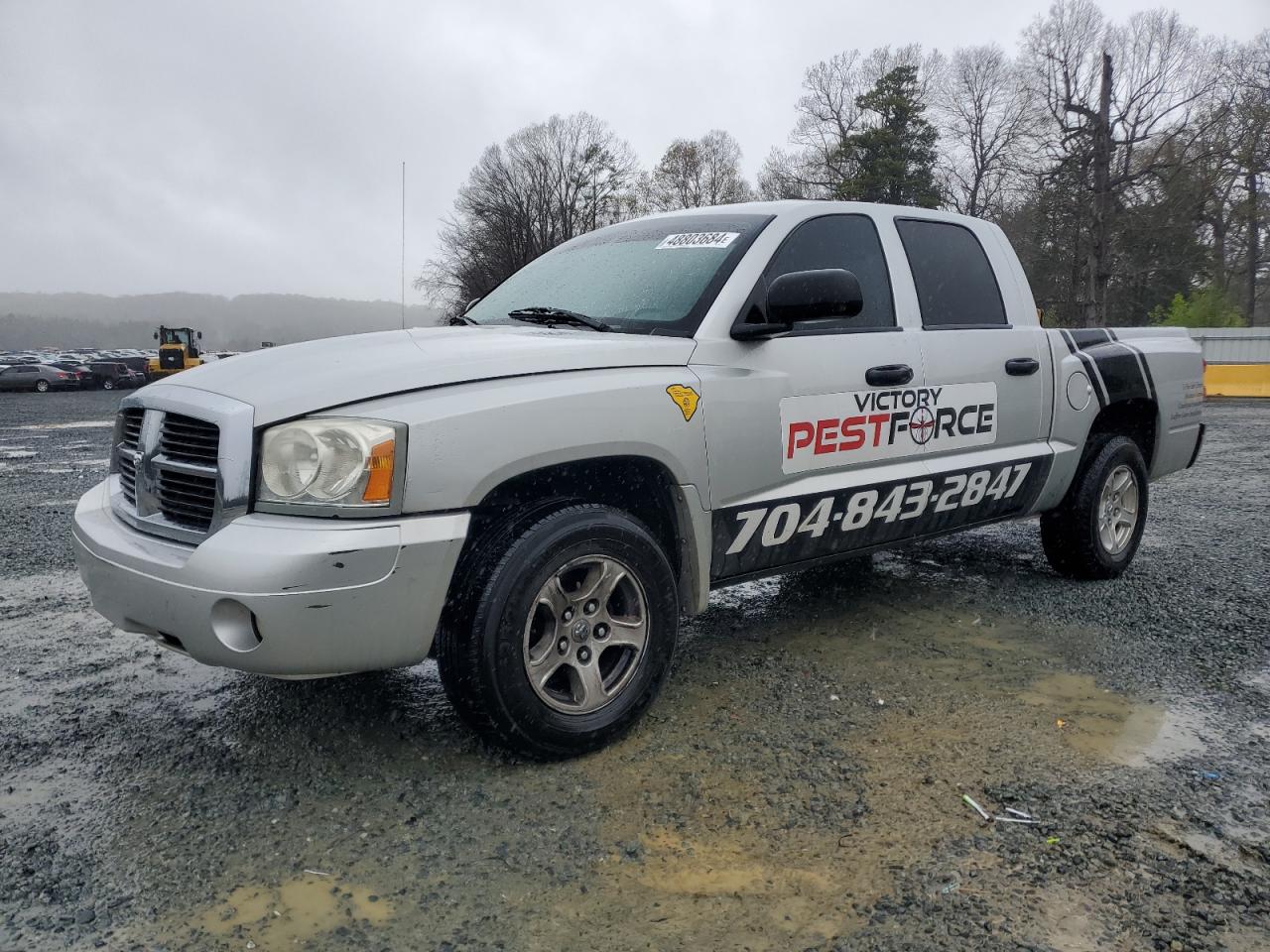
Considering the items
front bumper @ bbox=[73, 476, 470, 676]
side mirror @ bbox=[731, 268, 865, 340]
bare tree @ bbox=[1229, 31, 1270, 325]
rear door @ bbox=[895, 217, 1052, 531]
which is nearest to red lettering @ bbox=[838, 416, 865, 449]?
rear door @ bbox=[895, 217, 1052, 531]

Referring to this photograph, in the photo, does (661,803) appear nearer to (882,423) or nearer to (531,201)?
(882,423)

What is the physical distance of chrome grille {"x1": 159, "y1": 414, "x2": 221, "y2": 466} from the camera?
2760 millimetres

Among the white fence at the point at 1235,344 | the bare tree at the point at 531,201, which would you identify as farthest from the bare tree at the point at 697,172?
the white fence at the point at 1235,344

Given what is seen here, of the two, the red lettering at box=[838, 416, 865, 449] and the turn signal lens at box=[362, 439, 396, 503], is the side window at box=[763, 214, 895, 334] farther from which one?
the turn signal lens at box=[362, 439, 396, 503]

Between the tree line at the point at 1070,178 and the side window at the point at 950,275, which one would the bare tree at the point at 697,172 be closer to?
the tree line at the point at 1070,178

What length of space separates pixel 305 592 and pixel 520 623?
0.60 metres

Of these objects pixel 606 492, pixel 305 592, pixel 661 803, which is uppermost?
pixel 606 492

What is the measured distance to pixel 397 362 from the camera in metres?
2.85

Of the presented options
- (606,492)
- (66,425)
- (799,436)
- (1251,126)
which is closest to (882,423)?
(799,436)

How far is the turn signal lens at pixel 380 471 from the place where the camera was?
102 inches

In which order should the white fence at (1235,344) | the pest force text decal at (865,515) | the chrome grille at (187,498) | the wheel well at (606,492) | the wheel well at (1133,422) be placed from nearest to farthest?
the chrome grille at (187,498) → the wheel well at (606,492) → the pest force text decal at (865,515) → the wheel well at (1133,422) → the white fence at (1235,344)

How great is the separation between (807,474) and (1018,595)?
198 centimetres

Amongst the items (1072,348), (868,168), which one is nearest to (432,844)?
(1072,348)

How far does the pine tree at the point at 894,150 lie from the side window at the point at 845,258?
144ft
